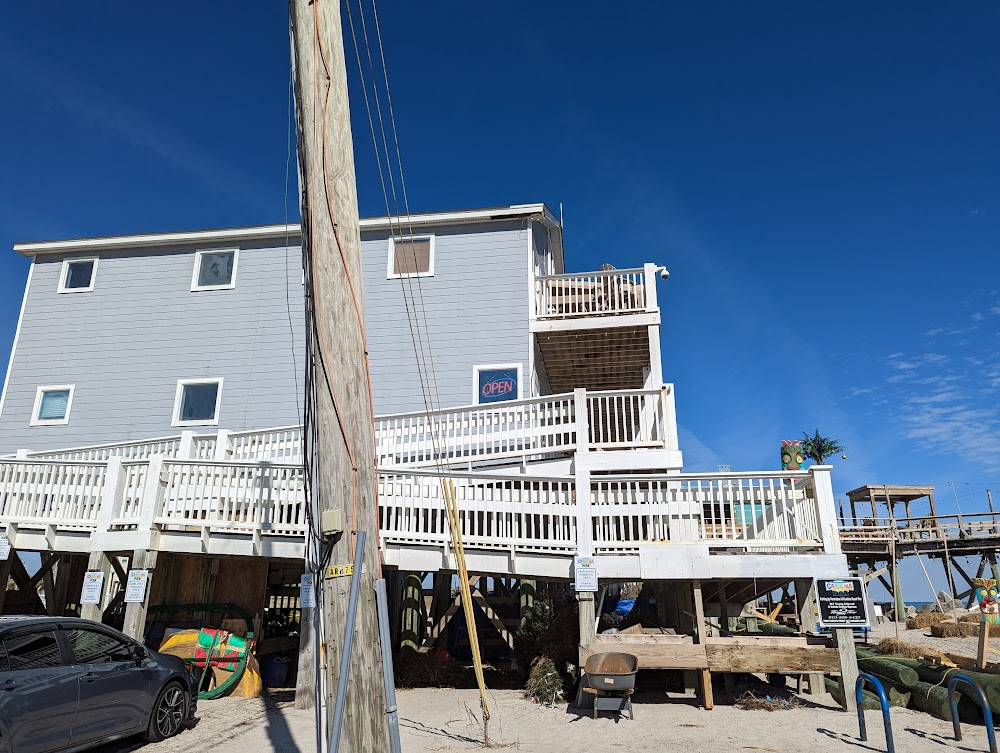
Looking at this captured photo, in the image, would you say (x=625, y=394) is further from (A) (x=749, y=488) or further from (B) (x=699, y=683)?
(B) (x=699, y=683)

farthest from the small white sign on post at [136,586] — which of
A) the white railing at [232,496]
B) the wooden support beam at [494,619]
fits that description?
the wooden support beam at [494,619]

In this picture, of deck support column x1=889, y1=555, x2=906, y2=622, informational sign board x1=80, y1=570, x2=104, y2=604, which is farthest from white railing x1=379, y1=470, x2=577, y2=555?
deck support column x1=889, y1=555, x2=906, y2=622

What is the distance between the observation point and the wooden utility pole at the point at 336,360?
4.32m

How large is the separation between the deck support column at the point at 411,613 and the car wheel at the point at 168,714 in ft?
18.5

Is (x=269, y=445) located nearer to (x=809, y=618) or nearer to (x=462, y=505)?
(x=462, y=505)

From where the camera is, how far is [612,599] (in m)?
18.5

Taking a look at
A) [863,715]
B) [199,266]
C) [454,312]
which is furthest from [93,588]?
[863,715]

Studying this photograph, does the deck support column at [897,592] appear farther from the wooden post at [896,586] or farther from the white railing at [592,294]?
the white railing at [592,294]

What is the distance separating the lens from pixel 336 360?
480 centimetres

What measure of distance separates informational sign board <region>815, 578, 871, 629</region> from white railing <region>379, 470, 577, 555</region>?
321cm

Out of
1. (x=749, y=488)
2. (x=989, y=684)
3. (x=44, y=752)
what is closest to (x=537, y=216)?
(x=749, y=488)

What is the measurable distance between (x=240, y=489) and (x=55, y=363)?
10280 millimetres

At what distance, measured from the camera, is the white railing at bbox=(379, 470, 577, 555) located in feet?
32.2

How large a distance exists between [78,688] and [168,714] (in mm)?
1444
